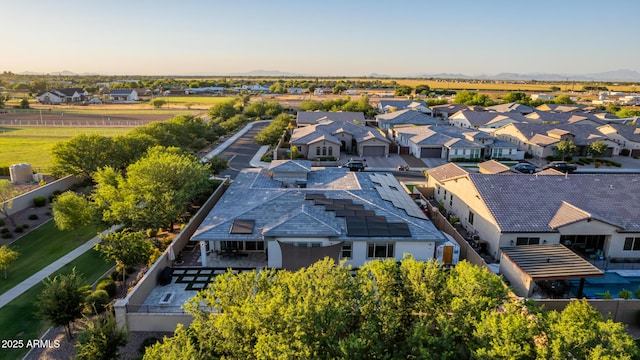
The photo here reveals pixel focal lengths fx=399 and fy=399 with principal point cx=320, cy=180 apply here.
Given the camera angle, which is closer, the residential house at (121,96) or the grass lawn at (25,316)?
the grass lawn at (25,316)

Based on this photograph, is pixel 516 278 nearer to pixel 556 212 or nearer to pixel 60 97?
pixel 556 212

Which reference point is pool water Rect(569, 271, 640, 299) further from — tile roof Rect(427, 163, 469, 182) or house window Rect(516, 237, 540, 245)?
tile roof Rect(427, 163, 469, 182)

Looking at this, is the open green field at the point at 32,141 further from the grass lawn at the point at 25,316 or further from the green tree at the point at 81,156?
the grass lawn at the point at 25,316

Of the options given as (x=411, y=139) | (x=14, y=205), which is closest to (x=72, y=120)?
(x=14, y=205)

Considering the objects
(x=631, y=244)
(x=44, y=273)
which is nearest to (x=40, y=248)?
(x=44, y=273)

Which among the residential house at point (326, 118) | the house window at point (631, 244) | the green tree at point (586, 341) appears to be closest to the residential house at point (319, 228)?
the house window at point (631, 244)

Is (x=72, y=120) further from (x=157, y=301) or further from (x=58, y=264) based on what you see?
(x=157, y=301)

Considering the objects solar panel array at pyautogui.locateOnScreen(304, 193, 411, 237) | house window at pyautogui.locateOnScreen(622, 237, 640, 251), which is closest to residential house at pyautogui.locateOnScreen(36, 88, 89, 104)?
solar panel array at pyautogui.locateOnScreen(304, 193, 411, 237)
